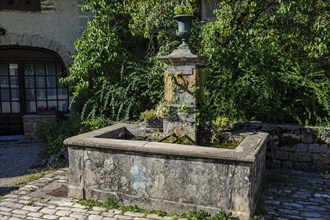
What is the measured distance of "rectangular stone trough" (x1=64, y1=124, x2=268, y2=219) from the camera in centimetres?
354

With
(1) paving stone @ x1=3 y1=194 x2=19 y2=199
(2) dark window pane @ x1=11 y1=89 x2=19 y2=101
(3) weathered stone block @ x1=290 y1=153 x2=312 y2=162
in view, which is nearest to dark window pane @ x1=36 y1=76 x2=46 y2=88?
(2) dark window pane @ x1=11 y1=89 x2=19 y2=101

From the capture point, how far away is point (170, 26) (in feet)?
21.6

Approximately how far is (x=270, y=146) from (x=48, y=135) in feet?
16.4

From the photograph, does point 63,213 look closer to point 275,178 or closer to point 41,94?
point 275,178

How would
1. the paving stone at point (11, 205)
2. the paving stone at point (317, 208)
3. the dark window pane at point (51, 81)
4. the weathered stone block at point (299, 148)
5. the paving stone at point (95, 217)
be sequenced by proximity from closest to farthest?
the paving stone at point (95, 217)
the paving stone at point (317, 208)
the paving stone at point (11, 205)
the weathered stone block at point (299, 148)
the dark window pane at point (51, 81)

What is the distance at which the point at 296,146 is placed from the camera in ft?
17.7

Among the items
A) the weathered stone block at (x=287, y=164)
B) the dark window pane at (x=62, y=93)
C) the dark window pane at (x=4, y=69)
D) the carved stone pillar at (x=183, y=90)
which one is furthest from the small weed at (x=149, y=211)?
the dark window pane at (x=4, y=69)

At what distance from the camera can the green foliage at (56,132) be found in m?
6.70

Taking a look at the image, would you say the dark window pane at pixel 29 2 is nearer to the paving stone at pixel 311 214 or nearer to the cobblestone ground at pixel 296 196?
the cobblestone ground at pixel 296 196

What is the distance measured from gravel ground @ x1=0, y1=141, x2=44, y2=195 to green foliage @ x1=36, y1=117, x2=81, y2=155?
28 cm

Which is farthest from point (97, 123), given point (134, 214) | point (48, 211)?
point (134, 214)

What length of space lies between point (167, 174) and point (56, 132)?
14.6 feet

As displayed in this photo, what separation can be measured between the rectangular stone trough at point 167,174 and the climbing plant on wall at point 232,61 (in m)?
1.61

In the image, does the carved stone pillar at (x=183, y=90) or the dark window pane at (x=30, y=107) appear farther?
the dark window pane at (x=30, y=107)
